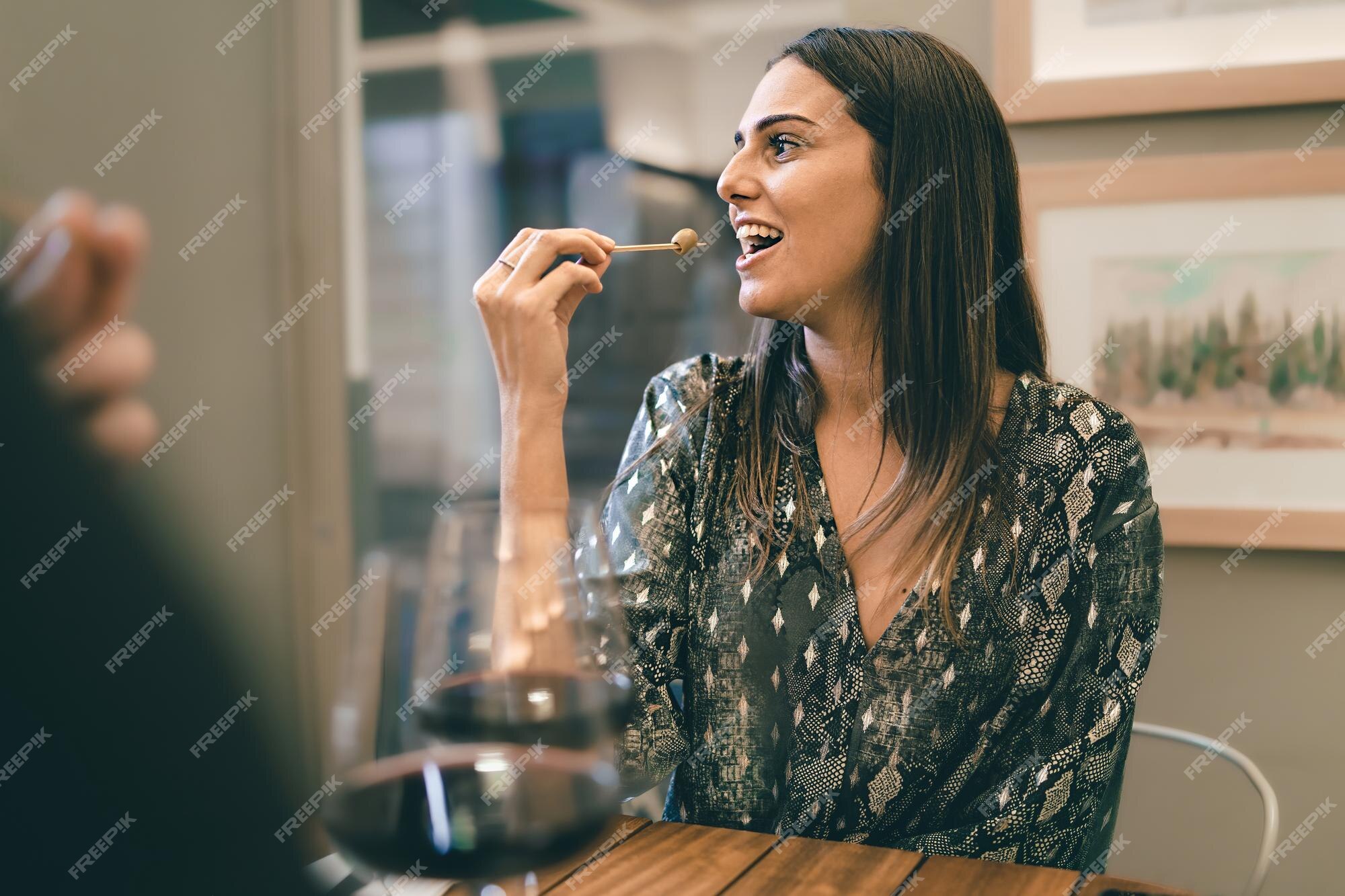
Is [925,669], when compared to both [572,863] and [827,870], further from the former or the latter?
[572,863]

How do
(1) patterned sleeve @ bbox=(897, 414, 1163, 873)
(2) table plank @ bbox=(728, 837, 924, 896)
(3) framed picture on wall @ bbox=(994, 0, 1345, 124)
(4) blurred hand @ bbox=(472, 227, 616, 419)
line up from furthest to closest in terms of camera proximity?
(3) framed picture on wall @ bbox=(994, 0, 1345, 124), (4) blurred hand @ bbox=(472, 227, 616, 419), (1) patterned sleeve @ bbox=(897, 414, 1163, 873), (2) table plank @ bbox=(728, 837, 924, 896)

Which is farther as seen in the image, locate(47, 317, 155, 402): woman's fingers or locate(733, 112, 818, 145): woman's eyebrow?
locate(733, 112, 818, 145): woman's eyebrow

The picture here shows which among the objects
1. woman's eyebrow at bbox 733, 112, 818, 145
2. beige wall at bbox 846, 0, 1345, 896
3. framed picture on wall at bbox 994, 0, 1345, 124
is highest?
framed picture on wall at bbox 994, 0, 1345, 124

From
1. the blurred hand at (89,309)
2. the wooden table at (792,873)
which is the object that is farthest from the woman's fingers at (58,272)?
the wooden table at (792,873)

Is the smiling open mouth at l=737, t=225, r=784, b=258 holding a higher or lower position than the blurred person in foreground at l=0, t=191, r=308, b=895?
higher

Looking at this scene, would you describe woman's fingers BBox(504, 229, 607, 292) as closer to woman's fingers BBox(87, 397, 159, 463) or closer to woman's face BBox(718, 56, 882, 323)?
woman's face BBox(718, 56, 882, 323)

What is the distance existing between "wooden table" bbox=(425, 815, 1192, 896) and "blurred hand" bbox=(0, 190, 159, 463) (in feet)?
1.28

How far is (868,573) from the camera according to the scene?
103cm

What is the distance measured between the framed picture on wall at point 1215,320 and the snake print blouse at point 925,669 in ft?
1.17

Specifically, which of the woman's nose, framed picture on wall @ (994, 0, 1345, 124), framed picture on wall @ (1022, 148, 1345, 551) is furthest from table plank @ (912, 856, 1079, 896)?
framed picture on wall @ (994, 0, 1345, 124)

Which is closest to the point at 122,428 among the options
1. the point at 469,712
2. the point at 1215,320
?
the point at 469,712

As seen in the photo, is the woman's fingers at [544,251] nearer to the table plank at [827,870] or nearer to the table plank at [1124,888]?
the table plank at [827,870]

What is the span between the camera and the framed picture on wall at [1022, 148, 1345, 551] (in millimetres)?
1300

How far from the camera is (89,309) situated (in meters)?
0.25
